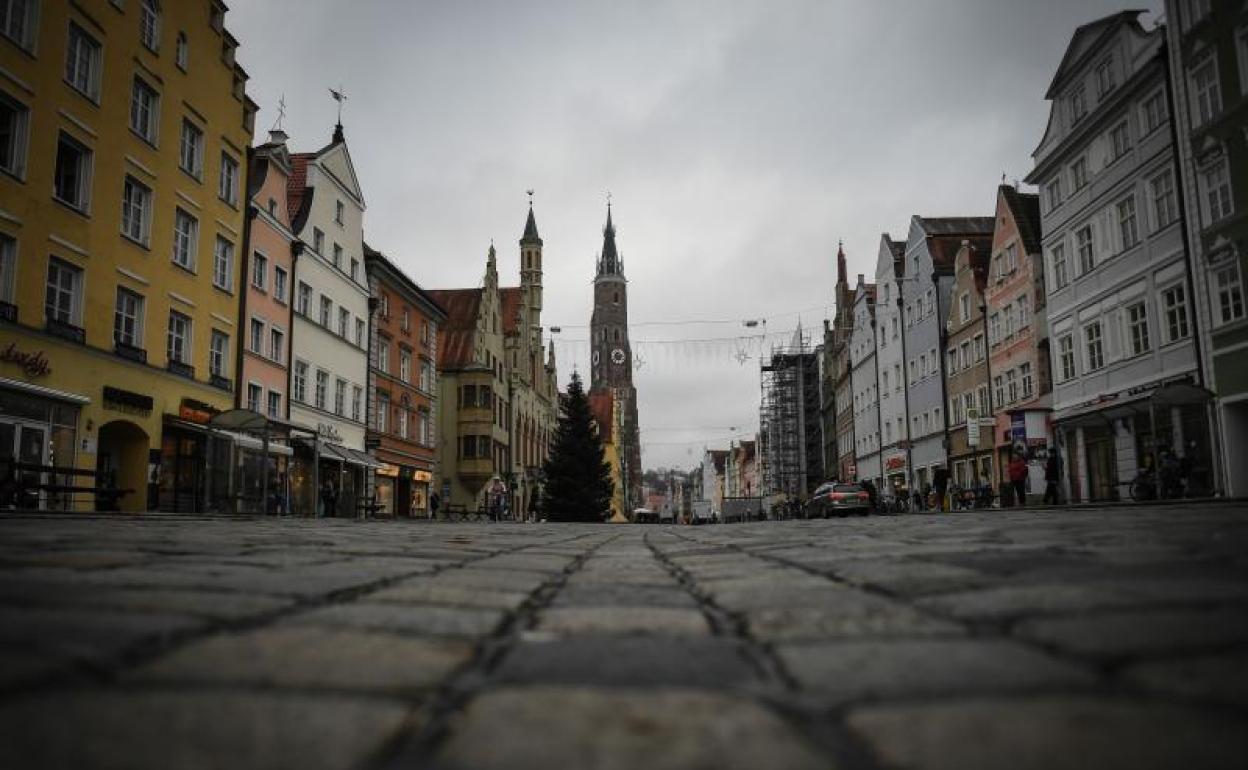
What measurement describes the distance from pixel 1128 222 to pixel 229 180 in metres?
27.1

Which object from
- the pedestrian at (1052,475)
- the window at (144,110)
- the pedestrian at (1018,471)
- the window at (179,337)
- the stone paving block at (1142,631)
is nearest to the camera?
the stone paving block at (1142,631)

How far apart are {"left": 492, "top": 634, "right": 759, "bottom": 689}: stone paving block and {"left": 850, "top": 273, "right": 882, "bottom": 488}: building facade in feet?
181

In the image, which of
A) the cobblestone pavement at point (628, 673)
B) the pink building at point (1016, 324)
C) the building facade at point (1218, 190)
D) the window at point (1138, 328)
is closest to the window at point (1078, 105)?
the building facade at point (1218, 190)

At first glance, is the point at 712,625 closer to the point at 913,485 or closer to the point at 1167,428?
the point at 1167,428

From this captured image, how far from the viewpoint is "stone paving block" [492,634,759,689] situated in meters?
2.00

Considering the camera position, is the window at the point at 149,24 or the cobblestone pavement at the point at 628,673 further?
the window at the point at 149,24

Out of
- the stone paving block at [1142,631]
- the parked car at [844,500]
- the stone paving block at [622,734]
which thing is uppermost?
the parked car at [844,500]

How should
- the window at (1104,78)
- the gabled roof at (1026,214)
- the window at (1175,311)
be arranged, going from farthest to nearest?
the gabled roof at (1026,214) → the window at (1104,78) → the window at (1175,311)

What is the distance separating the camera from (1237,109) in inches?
898

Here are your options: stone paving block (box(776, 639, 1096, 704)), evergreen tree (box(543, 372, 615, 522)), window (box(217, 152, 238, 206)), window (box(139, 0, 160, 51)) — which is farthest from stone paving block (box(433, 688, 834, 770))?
evergreen tree (box(543, 372, 615, 522))

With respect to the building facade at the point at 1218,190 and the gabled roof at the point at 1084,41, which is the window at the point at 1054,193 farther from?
the building facade at the point at 1218,190

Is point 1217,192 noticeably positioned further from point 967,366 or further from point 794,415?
point 794,415

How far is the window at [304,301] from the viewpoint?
34.3 m

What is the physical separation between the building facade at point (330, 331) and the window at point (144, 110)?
8734 mm
